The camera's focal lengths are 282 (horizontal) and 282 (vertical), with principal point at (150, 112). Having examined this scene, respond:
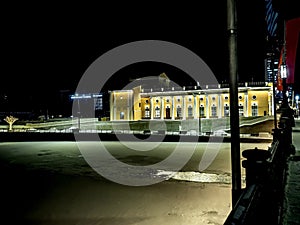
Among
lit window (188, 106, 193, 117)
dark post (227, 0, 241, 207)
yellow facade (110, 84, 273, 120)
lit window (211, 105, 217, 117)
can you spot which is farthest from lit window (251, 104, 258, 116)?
dark post (227, 0, 241, 207)

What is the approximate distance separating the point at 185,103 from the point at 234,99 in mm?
68829

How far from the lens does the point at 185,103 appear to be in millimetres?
71938

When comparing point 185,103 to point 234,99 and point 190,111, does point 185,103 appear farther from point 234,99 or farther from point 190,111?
point 234,99

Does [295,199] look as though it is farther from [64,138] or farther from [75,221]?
[64,138]

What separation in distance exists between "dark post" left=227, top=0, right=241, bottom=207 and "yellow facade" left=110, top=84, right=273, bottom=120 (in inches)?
2430

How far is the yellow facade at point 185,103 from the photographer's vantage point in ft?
208

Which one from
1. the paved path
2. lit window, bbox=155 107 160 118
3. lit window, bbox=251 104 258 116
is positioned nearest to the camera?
the paved path

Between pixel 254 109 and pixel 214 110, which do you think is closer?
pixel 254 109

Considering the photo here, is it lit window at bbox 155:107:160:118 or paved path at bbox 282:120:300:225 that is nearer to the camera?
paved path at bbox 282:120:300:225

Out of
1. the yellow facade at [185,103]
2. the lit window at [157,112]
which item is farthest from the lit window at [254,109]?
the lit window at [157,112]

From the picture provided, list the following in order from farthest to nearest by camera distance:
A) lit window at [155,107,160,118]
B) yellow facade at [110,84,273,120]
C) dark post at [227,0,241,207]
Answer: lit window at [155,107,160,118], yellow facade at [110,84,273,120], dark post at [227,0,241,207]

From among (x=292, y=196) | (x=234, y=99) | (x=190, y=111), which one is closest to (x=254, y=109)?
(x=190, y=111)

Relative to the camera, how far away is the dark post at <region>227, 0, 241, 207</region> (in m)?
3.60

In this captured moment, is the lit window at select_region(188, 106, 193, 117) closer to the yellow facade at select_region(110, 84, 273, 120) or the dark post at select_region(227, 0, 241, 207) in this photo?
the yellow facade at select_region(110, 84, 273, 120)
